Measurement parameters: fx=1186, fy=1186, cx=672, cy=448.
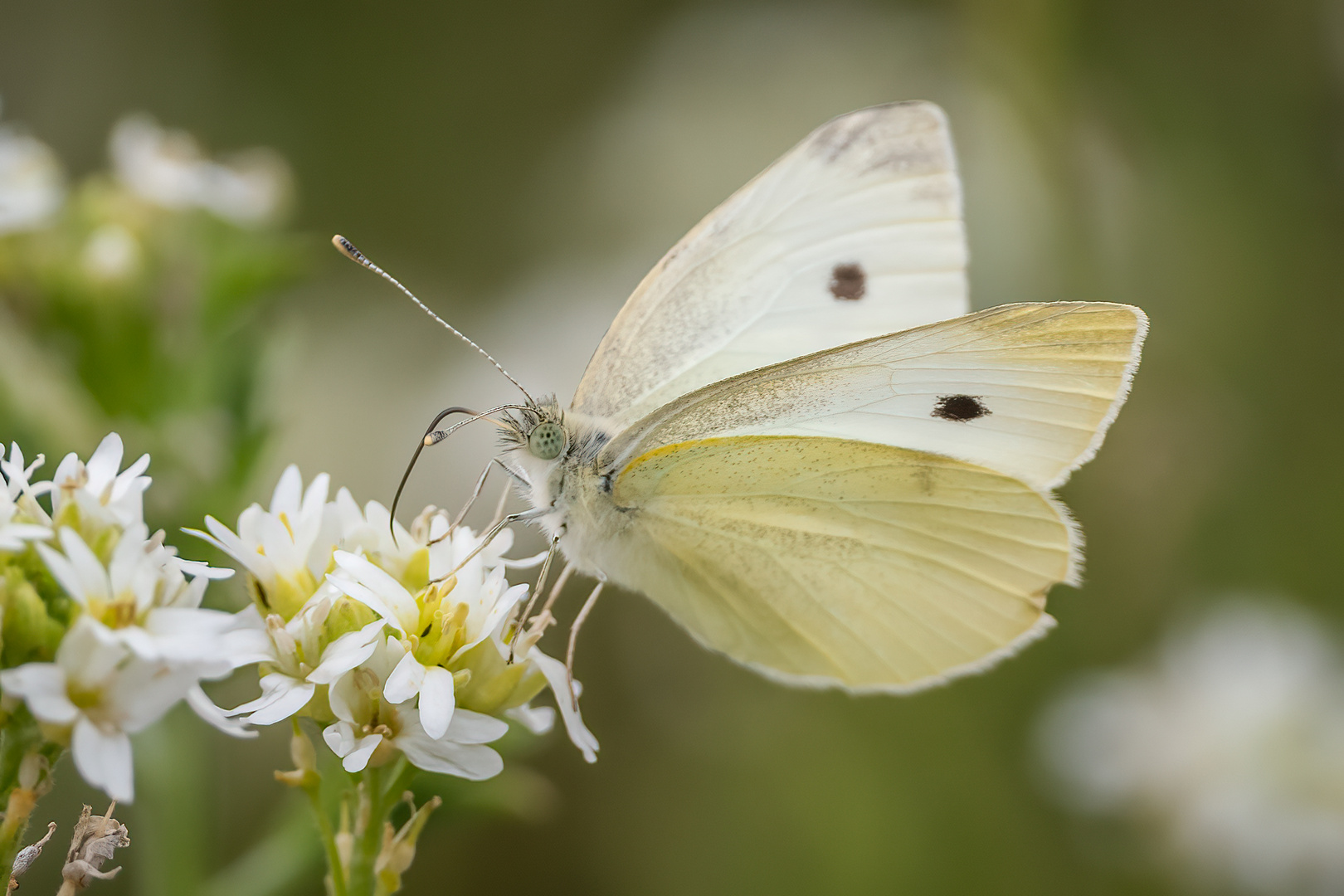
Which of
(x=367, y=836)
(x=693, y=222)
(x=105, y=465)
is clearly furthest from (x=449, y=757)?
(x=693, y=222)

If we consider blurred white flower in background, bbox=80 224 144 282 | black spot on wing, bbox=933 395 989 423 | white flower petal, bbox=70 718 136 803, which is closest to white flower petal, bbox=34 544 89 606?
white flower petal, bbox=70 718 136 803

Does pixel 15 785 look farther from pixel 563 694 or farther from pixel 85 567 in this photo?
pixel 563 694

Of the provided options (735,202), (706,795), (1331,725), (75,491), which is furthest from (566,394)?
(75,491)

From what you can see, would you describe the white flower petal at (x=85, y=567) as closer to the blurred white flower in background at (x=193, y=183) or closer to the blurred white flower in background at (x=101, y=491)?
the blurred white flower in background at (x=101, y=491)

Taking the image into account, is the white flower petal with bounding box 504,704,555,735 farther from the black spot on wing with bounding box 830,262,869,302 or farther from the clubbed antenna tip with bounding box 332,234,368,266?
the black spot on wing with bounding box 830,262,869,302

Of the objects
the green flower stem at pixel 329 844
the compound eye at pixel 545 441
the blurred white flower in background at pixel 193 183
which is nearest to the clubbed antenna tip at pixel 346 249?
the compound eye at pixel 545 441

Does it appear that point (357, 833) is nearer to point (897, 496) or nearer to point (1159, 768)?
point (897, 496)
